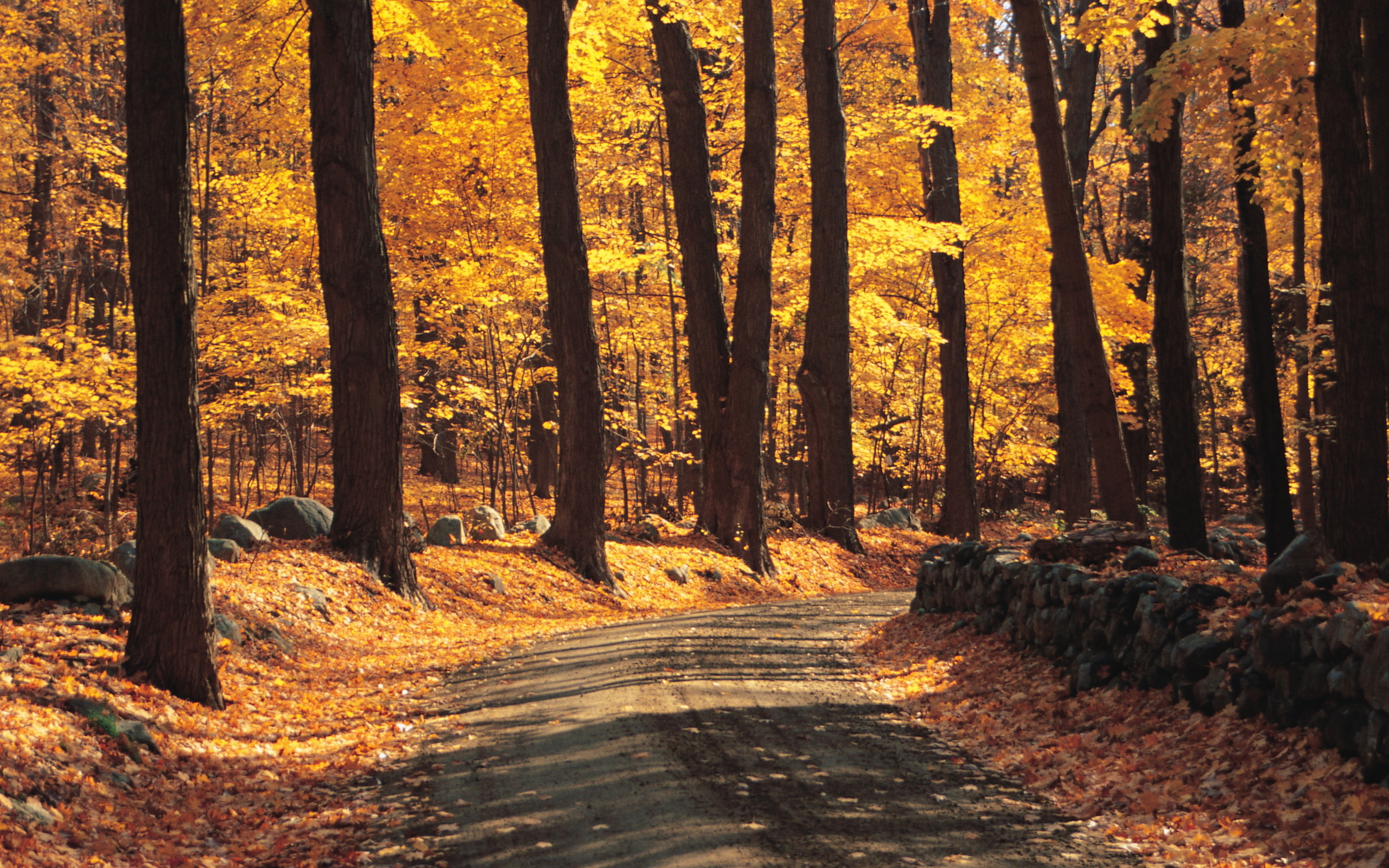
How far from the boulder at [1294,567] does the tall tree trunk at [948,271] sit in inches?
505

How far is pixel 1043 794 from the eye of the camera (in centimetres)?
560

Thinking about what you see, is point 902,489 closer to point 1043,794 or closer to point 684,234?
point 684,234

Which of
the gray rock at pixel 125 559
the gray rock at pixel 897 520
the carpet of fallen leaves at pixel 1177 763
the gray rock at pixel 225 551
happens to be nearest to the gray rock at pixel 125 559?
the gray rock at pixel 125 559

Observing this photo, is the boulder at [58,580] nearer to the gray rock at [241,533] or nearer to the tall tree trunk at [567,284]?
the gray rock at [241,533]

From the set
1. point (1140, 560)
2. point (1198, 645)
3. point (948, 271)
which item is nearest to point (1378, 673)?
point (1198, 645)

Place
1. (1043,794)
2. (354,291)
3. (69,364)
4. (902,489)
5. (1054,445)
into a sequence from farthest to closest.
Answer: (902,489) < (1054,445) < (69,364) < (354,291) < (1043,794)

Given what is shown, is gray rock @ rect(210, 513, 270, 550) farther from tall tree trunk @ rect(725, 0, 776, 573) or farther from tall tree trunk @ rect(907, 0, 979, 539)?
tall tree trunk @ rect(907, 0, 979, 539)

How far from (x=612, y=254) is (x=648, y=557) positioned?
18.0ft

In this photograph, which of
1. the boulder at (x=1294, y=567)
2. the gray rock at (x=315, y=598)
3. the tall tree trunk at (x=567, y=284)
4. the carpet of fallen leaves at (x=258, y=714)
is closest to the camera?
the carpet of fallen leaves at (x=258, y=714)

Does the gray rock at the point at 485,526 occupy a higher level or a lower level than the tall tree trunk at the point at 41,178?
Result: lower

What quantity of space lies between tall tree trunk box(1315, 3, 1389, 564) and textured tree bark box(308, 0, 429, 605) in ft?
30.3

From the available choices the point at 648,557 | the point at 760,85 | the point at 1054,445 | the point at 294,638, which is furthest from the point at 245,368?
the point at 1054,445

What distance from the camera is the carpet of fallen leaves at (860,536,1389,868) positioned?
4.54 m

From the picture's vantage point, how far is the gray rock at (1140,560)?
25.9ft
